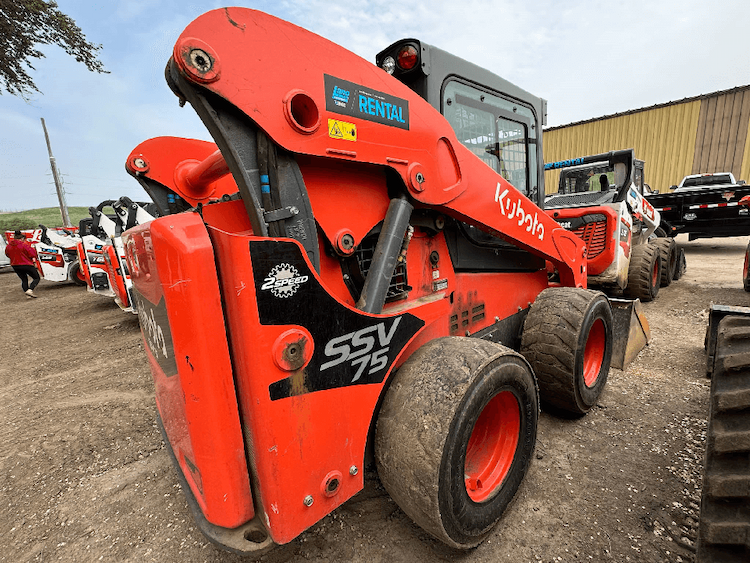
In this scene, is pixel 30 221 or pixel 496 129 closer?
pixel 496 129

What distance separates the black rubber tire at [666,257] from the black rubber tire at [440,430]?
6517mm

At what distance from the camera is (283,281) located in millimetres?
1292

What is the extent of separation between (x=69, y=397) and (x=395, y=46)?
14.8 feet

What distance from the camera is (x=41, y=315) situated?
8094 mm

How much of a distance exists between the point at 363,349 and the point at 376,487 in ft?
3.98

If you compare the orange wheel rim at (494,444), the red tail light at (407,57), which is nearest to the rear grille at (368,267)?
the orange wheel rim at (494,444)

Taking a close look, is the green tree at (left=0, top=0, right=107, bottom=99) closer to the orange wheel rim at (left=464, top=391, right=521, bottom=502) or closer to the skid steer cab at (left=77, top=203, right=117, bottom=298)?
the skid steer cab at (left=77, top=203, right=117, bottom=298)

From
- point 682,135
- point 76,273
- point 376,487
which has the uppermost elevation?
point 682,135

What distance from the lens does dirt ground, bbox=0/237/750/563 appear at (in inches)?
74.5

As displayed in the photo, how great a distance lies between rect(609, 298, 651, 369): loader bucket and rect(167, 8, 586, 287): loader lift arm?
9.66 feet

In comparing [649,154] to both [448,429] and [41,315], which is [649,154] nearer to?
[448,429]

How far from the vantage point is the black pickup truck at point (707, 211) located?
9.67 metres

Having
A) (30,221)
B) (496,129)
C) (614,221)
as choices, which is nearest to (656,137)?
(614,221)

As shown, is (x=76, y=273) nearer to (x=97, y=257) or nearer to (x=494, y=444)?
(x=97, y=257)
